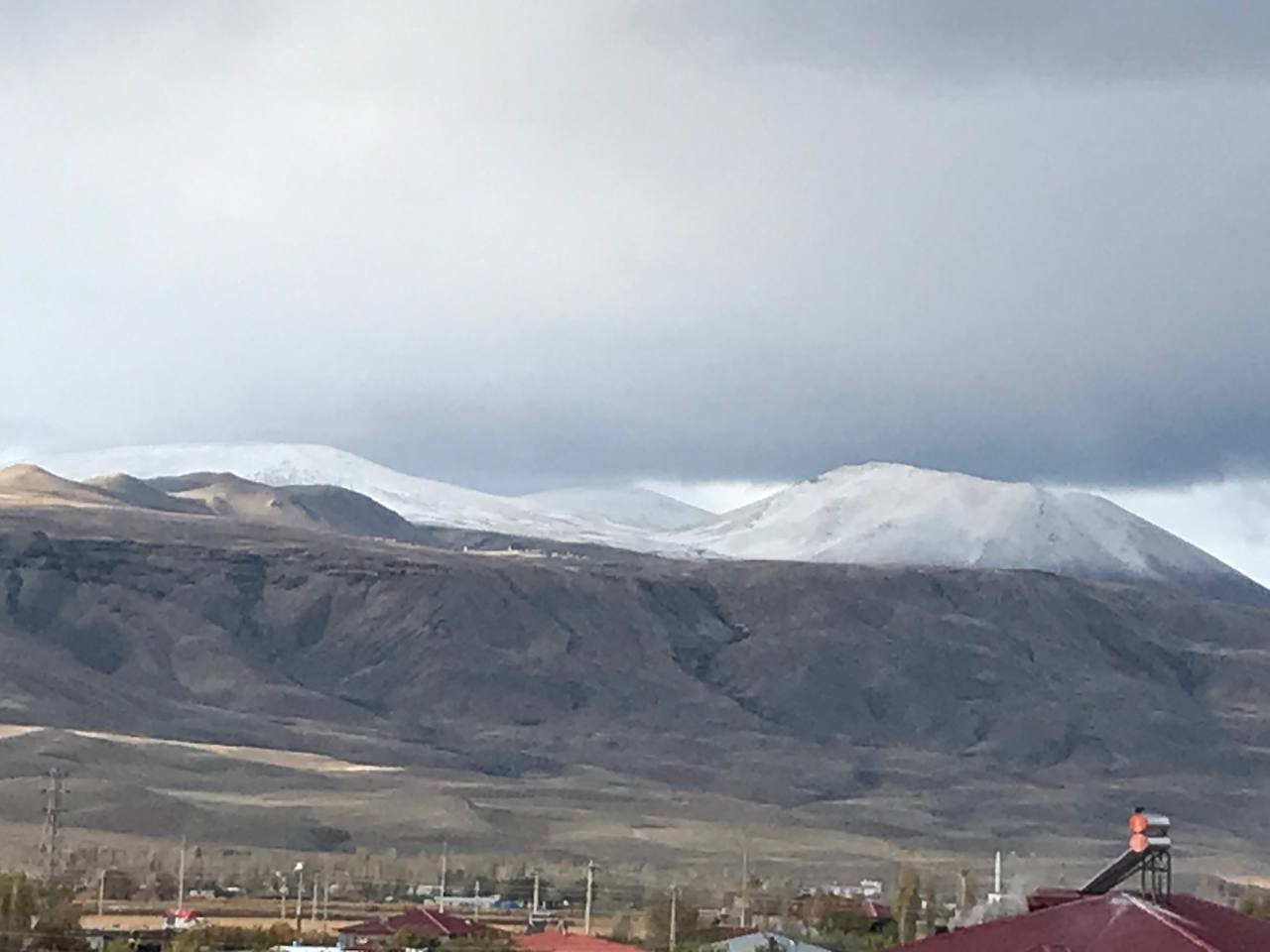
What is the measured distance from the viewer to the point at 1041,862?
15075 cm

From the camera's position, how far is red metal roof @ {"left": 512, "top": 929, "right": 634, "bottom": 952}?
2757 inches

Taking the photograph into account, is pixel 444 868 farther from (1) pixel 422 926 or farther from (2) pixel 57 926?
(2) pixel 57 926

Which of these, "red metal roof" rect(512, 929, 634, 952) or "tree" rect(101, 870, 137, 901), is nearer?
"red metal roof" rect(512, 929, 634, 952)

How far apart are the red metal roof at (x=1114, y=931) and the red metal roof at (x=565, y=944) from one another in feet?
129

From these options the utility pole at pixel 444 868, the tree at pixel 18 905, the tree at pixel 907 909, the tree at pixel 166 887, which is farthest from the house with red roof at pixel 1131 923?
the tree at pixel 166 887

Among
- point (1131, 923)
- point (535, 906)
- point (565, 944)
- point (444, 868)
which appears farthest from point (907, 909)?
point (1131, 923)

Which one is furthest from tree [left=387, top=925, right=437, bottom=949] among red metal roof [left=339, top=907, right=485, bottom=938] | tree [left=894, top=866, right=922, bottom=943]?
tree [left=894, top=866, right=922, bottom=943]

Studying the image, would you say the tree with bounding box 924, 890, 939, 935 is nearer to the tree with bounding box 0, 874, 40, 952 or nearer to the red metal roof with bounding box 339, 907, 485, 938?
the red metal roof with bounding box 339, 907, 485, 938

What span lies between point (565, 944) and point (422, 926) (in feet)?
38.0

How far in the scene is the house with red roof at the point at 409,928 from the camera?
263 ft

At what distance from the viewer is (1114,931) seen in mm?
28641

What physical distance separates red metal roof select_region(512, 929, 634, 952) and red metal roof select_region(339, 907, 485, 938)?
100 inches

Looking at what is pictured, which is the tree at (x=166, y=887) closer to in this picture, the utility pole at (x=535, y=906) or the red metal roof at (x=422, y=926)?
the utility pole at (x=535, y=906)

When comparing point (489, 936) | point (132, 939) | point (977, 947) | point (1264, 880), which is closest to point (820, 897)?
point (489, 936)
